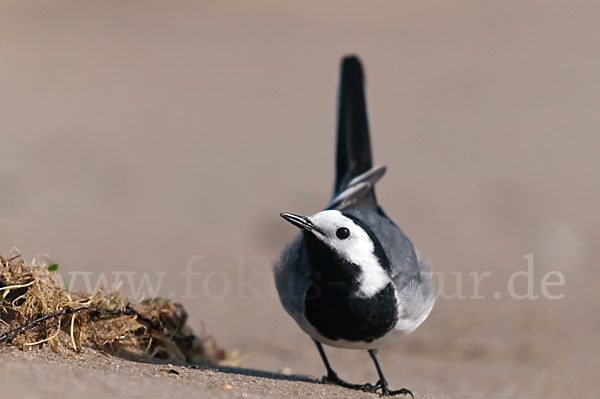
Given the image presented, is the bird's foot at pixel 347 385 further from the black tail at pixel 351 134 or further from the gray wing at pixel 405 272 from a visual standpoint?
the black tail at pixel 351 134

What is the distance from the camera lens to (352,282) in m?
4.22

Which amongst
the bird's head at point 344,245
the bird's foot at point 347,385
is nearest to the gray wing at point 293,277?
the bird's head at point 344,245

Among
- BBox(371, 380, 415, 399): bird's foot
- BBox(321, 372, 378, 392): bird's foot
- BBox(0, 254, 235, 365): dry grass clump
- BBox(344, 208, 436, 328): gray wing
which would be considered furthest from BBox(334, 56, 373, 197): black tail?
BBox(0, 254, 235, 365): dry grass clump

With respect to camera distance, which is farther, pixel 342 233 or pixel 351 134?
pixel 351 134

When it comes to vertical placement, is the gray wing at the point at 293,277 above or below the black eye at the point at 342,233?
below

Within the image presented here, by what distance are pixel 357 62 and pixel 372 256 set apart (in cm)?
240

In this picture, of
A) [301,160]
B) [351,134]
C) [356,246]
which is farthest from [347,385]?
[301,160]

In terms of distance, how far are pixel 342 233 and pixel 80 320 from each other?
4.12 ft

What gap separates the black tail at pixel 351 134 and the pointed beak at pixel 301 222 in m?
1.74

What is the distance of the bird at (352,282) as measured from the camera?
4.16 m

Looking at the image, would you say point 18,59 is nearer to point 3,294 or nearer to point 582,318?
point 582,318

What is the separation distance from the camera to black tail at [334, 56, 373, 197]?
593 cm

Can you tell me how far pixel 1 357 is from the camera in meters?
3.44

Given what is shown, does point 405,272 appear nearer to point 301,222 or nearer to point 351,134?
point 301,222
